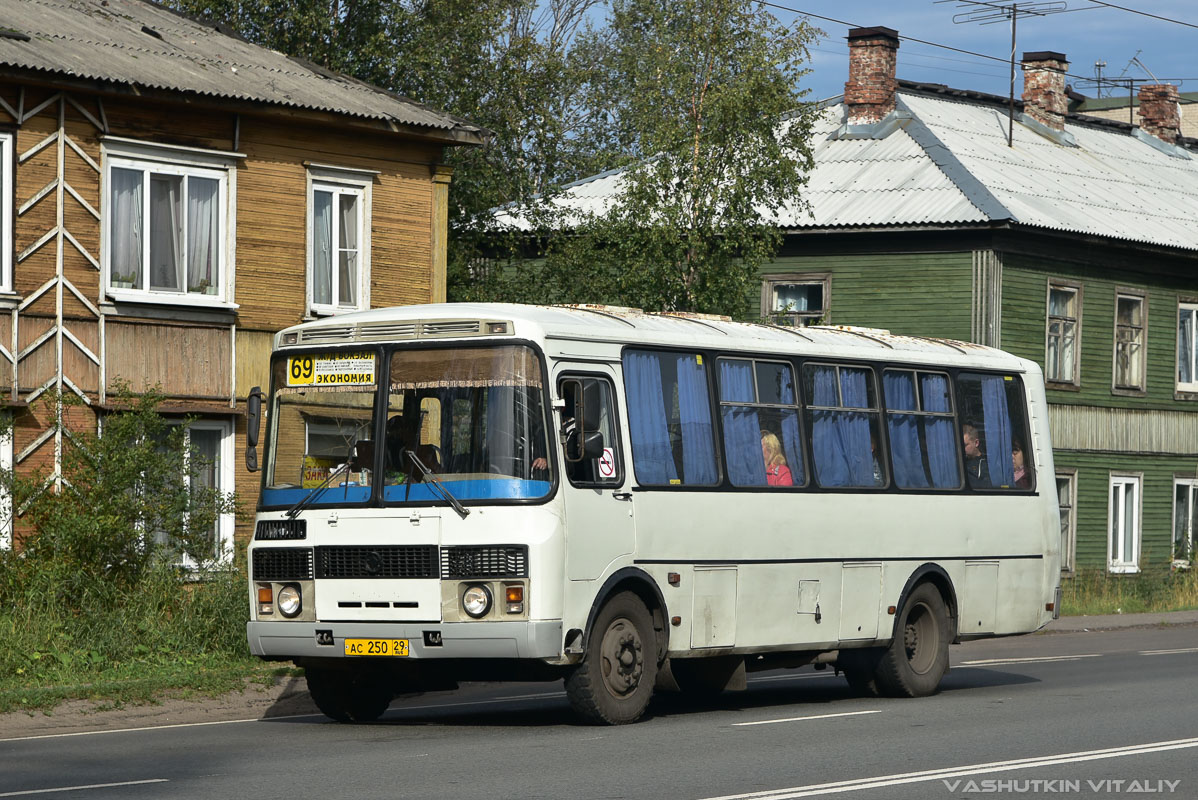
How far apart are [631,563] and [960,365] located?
5087 mm

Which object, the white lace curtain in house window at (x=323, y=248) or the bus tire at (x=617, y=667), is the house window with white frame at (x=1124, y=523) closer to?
the white lace curtain in house window at (x=323, y=248)

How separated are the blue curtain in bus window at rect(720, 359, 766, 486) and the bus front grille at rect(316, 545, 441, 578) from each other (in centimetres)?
276

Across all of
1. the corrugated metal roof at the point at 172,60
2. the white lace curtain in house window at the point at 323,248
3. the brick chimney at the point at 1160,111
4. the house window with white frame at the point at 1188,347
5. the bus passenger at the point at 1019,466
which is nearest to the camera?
the bus passenger at the point at 1019,466

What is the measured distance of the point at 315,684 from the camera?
13.3 m

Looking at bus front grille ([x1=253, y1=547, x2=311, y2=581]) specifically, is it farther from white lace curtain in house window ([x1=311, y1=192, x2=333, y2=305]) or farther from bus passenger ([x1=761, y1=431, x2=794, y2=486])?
white lace curtain in house window ([x1=311, y1=192, x2=333, y2=305])

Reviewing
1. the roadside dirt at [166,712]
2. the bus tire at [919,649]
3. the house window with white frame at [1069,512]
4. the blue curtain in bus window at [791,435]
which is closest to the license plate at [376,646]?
the roadside dirt at [166,712]

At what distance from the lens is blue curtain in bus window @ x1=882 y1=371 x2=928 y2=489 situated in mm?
15703

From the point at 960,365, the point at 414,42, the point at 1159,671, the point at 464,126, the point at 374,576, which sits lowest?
the point at 1159,671

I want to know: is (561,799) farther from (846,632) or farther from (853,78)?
(853,78)

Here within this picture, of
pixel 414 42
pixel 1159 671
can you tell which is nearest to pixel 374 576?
pixel 1159 671

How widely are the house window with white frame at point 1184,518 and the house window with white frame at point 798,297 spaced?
28.0 ft

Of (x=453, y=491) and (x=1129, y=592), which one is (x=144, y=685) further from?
(x=1129, y=592)

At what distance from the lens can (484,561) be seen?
12.1 meters

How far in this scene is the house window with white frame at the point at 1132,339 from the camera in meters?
35.8
